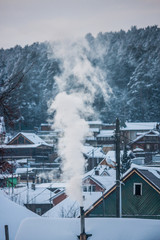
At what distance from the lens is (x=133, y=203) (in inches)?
955

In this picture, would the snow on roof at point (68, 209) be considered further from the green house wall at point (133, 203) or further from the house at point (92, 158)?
the house at point (92, 158)

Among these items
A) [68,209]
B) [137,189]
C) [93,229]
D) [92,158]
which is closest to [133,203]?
[137,189]

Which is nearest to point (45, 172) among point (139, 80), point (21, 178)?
point (21, 178)

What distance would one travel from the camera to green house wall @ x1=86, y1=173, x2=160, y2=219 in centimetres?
2383

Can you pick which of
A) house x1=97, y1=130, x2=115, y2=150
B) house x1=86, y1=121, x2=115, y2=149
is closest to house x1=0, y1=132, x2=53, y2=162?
house x1=86, y1=121, x2=115, y2=149

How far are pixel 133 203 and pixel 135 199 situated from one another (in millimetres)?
319

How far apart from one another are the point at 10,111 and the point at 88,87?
576ft

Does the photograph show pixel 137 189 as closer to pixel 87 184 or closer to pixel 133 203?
pixel 133 203

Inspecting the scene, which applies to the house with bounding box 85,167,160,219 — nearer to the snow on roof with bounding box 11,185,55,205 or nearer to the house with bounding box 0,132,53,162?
the snow on roof with bounding box 11,185,55,205

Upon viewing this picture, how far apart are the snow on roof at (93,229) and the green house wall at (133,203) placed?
493 inches

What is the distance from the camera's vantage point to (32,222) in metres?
11.6

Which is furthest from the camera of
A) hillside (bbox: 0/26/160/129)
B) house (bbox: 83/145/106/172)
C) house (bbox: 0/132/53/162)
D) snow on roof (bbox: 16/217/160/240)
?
hillside (bbox: 0/26/160/129)

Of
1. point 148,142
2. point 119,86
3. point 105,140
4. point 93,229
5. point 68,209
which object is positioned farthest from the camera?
point 119,86

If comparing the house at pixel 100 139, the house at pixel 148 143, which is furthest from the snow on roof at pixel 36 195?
Answer: the house at pixel 100 139
